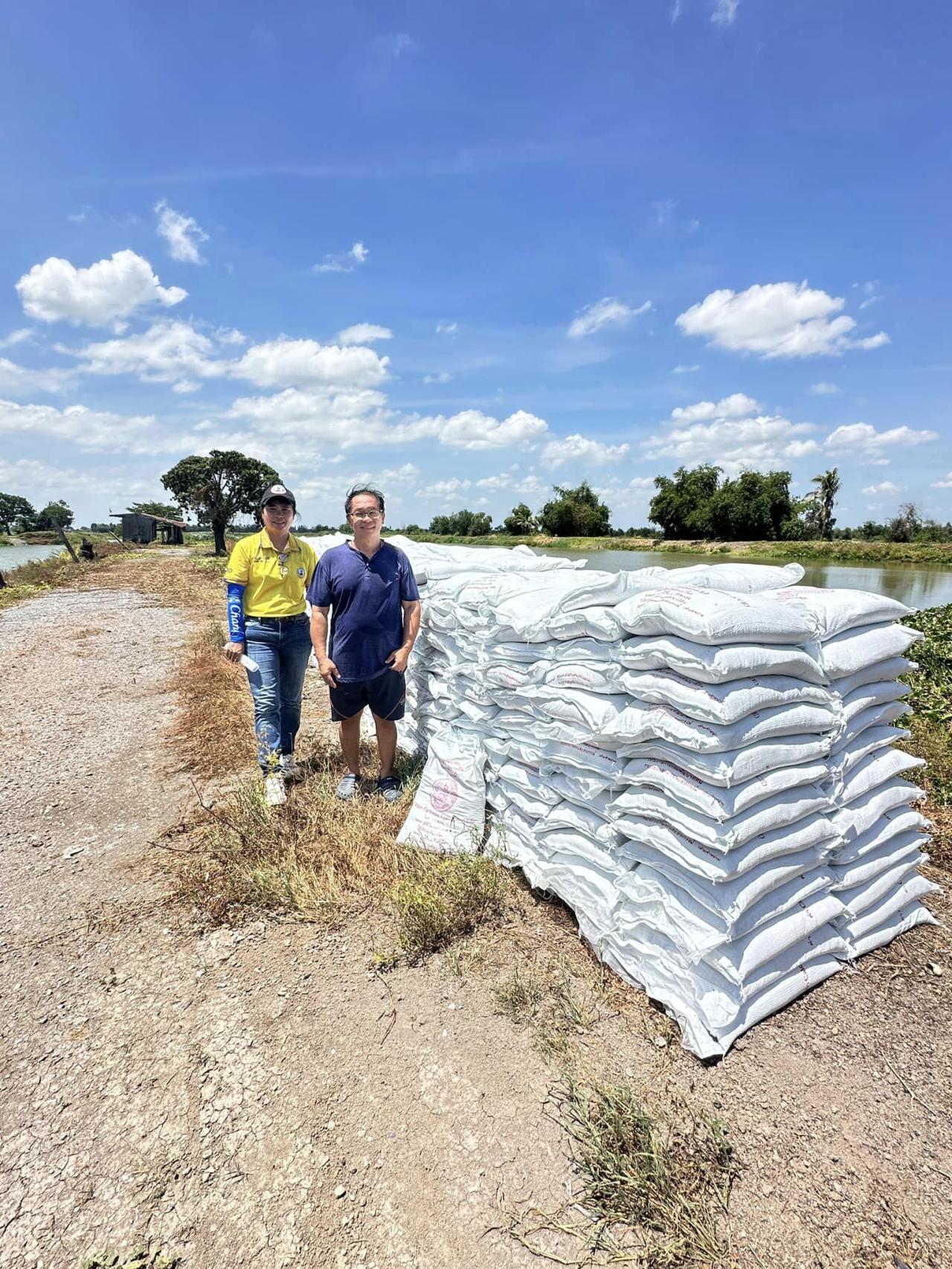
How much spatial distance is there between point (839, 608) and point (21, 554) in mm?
37160

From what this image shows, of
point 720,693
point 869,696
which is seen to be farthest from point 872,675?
point 720,693

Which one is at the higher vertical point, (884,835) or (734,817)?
(734,817)

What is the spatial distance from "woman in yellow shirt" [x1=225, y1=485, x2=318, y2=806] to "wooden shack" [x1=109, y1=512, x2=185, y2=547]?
137 feet

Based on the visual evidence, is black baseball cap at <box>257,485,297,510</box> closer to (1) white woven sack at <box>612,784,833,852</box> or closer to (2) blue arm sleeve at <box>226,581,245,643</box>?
(2) blue arm sleeve at <box>226,581,245,643</box>

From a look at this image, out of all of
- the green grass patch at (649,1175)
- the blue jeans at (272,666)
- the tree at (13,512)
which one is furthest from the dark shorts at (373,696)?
the tree at (13,512)

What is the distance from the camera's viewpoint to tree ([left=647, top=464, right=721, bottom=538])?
41.8 meters

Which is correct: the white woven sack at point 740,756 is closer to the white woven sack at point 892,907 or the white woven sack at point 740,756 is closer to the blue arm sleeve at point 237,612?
the white woven sack at point 892,907

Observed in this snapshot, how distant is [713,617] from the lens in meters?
1.96

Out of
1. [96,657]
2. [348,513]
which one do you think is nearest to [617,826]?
[348,513]

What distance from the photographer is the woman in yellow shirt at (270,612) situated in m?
3.43

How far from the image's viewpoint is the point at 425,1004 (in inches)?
82.4

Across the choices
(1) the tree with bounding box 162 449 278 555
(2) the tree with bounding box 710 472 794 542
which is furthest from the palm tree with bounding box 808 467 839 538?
(1) the tree with bounding box 162 449 278 555

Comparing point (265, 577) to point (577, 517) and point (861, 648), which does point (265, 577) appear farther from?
point (577, 517)

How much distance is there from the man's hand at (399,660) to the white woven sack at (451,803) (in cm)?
53
